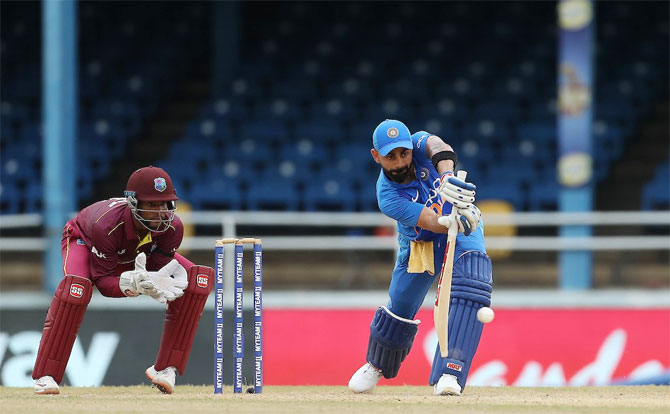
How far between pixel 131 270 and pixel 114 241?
32 cm

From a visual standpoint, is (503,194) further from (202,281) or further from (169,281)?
(169,281)

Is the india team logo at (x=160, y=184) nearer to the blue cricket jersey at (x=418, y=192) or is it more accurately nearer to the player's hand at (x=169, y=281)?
the player's hand at (x=169, y=281)

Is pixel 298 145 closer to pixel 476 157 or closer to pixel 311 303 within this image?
pixel 476 157

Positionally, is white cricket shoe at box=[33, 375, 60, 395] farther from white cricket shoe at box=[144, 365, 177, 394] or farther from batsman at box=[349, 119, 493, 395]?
batsman at box=[349, 119, 493, 395]

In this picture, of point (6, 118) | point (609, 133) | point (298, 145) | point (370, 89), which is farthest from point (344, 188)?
point (6, 118)

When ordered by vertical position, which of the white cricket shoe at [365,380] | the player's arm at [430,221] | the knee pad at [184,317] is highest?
the player's arm at [430,221]

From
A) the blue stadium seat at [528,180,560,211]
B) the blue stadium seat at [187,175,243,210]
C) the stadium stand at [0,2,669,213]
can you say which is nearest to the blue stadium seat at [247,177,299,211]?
the stadium stand at [0,2,669,213]

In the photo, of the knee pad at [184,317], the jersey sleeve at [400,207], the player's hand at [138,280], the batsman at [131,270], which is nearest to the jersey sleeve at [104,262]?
the batsman at [131,270]

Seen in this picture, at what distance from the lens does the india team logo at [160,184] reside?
22.2 ft

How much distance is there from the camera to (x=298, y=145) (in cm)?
1484

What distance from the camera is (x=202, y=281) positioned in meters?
7.12

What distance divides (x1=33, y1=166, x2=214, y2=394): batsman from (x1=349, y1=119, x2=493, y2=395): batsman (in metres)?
1.18

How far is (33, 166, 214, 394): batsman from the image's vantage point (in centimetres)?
677

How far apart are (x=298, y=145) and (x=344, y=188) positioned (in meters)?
1.20
